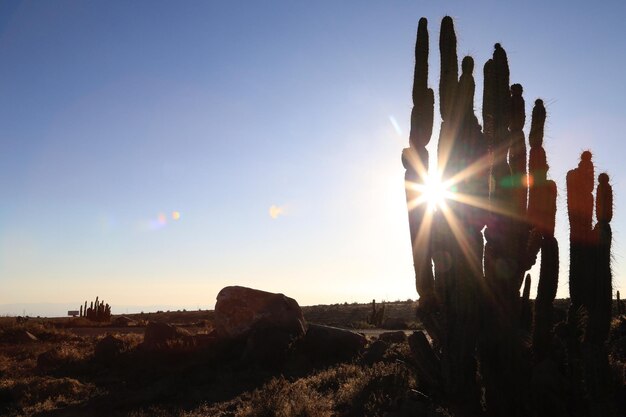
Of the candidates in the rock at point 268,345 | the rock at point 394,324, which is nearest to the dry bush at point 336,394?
the rock at point 268,345

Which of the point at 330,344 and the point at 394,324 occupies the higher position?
the point at 330,344

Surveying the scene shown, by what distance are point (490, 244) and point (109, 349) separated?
1366 centimetres

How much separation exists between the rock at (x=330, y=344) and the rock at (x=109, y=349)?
6.22 metres

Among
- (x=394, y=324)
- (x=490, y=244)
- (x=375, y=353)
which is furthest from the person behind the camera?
(x=394, y=324)

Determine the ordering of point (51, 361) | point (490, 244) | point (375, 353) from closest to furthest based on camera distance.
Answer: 1. point (490, 244)
2. point (375, 353)
3. point (51, 361)

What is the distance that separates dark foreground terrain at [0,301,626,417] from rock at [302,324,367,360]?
0.12 metres

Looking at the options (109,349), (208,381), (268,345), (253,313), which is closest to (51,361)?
(109,349)

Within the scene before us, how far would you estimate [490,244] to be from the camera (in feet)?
35.3

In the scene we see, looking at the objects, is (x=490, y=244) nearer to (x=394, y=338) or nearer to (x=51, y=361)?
(x=394, y=338)

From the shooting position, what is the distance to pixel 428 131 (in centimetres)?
1166

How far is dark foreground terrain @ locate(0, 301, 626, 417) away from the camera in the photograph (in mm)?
11461

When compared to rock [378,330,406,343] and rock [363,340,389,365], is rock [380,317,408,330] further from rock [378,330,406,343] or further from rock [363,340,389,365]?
rock [363,340,389,365]

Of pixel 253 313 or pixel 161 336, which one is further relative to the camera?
pixel 253 313

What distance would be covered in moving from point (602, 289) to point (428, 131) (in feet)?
14.8
